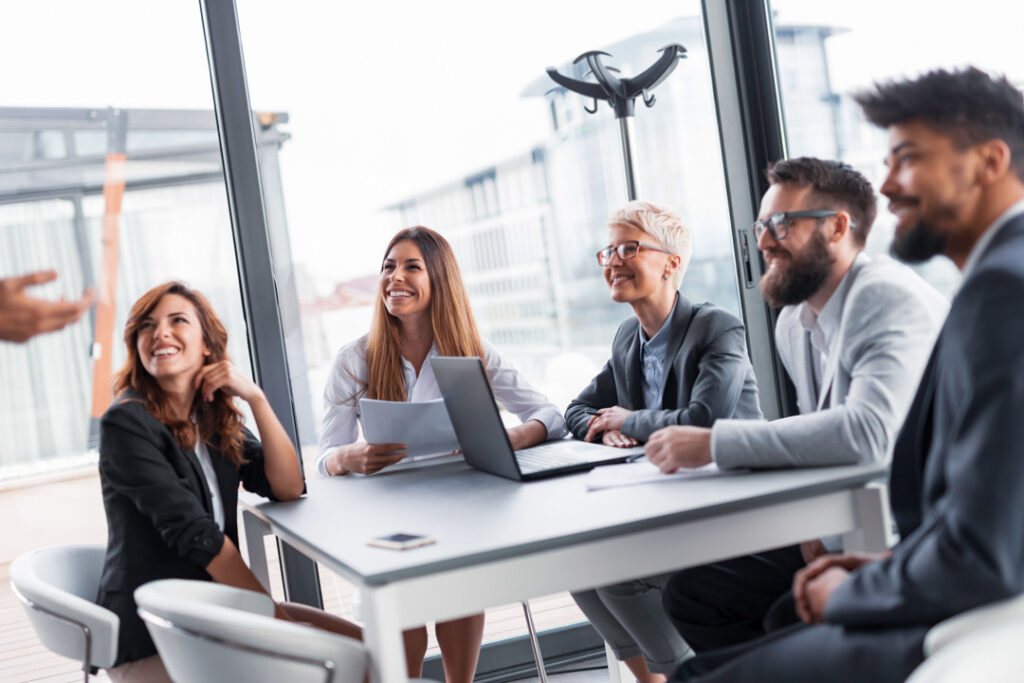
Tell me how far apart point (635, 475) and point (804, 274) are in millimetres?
555

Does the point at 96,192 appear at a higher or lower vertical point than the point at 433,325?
higher

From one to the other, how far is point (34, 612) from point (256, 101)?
1794 mm

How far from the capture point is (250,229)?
313 cm

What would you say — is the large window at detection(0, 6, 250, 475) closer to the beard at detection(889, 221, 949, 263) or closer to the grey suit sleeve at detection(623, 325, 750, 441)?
the grey suit sleeve at detection(623, 325, 750, 441)

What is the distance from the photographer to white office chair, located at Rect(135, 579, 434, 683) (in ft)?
A: 4.84

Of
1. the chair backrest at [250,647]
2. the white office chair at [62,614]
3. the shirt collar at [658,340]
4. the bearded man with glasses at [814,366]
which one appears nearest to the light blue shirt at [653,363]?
the shirt collar at [658,340]

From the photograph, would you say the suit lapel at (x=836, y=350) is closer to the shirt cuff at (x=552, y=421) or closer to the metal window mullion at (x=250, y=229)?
the shirt cuff at (x=552, y=421)

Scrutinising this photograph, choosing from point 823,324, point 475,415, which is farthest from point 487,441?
point 823,324

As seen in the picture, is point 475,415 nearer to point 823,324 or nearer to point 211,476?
point 211,476

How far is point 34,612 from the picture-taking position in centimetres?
196

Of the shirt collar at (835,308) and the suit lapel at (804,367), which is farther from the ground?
the shirt collar at (835,308)

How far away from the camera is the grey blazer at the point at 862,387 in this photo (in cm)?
176

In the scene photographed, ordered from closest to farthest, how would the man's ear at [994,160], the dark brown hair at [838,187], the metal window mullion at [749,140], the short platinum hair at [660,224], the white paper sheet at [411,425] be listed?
the man's ear at [994,160]
the dark brown hair at [838,187]
the white paper sheet at [411,425]
the short platinum hair at [660,224]
the metal window mullion at [749,140]

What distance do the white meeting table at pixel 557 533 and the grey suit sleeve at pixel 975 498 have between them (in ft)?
1.08
